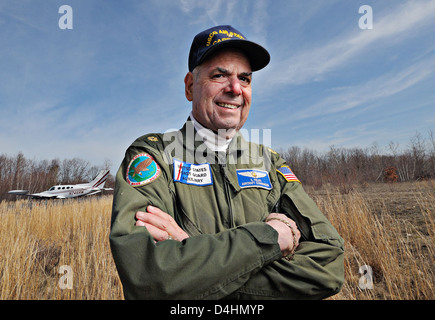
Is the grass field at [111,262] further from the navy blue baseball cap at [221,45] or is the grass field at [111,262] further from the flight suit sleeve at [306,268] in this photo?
the navy blue baseball cap at [221,45]

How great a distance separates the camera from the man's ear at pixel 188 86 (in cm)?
187

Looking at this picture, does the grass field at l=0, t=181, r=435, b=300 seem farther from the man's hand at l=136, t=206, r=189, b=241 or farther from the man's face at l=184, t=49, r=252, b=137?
the man's face at l=184, t=49, r=252, b=137

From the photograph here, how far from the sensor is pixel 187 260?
1047 mm

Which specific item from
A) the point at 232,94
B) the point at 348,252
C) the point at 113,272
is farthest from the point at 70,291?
the point at 348,252

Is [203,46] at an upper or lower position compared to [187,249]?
upper

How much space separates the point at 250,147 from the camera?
190 cm

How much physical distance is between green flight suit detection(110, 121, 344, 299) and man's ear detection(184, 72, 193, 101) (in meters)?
0.27

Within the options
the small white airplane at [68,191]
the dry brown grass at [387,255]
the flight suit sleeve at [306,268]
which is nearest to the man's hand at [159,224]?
the flight suit sleeve at [306,268]

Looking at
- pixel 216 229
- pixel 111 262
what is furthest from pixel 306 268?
pixel 111 262

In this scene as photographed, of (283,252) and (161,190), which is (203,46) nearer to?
(161,190)

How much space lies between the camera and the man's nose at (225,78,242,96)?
5.40 ft

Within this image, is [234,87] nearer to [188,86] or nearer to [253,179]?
[188,86]

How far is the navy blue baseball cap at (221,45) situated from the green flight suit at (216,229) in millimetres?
541

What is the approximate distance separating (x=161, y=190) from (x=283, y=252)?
0.79m
